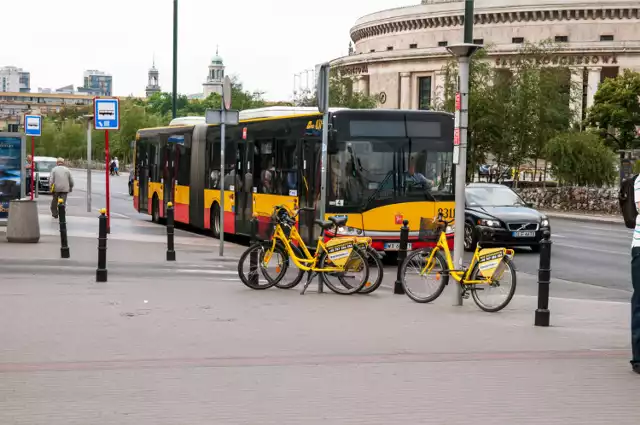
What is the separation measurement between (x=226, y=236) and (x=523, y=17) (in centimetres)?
→ 8372

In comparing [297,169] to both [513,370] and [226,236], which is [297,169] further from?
[513,370]

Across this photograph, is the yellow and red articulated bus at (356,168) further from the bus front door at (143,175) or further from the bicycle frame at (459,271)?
the bus front door at (143,175)

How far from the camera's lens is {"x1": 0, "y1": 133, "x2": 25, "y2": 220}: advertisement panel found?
23594mm

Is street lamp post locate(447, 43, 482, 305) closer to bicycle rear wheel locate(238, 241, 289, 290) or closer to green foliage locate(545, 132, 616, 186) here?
bicycle rear wheel locate(238, 241, 289, 290)

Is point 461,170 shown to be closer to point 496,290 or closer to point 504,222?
point 496,290

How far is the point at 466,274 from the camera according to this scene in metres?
12.3

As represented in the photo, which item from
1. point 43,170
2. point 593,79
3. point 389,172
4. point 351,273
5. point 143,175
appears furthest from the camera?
point 593,79

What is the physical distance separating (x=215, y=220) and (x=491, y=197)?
6.23m

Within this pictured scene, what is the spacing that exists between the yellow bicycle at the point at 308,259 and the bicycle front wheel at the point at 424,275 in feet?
2.19

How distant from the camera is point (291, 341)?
9.53 m

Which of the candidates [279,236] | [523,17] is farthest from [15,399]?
[523,17]

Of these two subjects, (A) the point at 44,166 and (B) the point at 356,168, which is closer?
(B) the point at 356,168

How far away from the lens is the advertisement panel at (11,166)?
23.6 meters

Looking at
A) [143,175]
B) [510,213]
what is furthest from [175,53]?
[510,213]
